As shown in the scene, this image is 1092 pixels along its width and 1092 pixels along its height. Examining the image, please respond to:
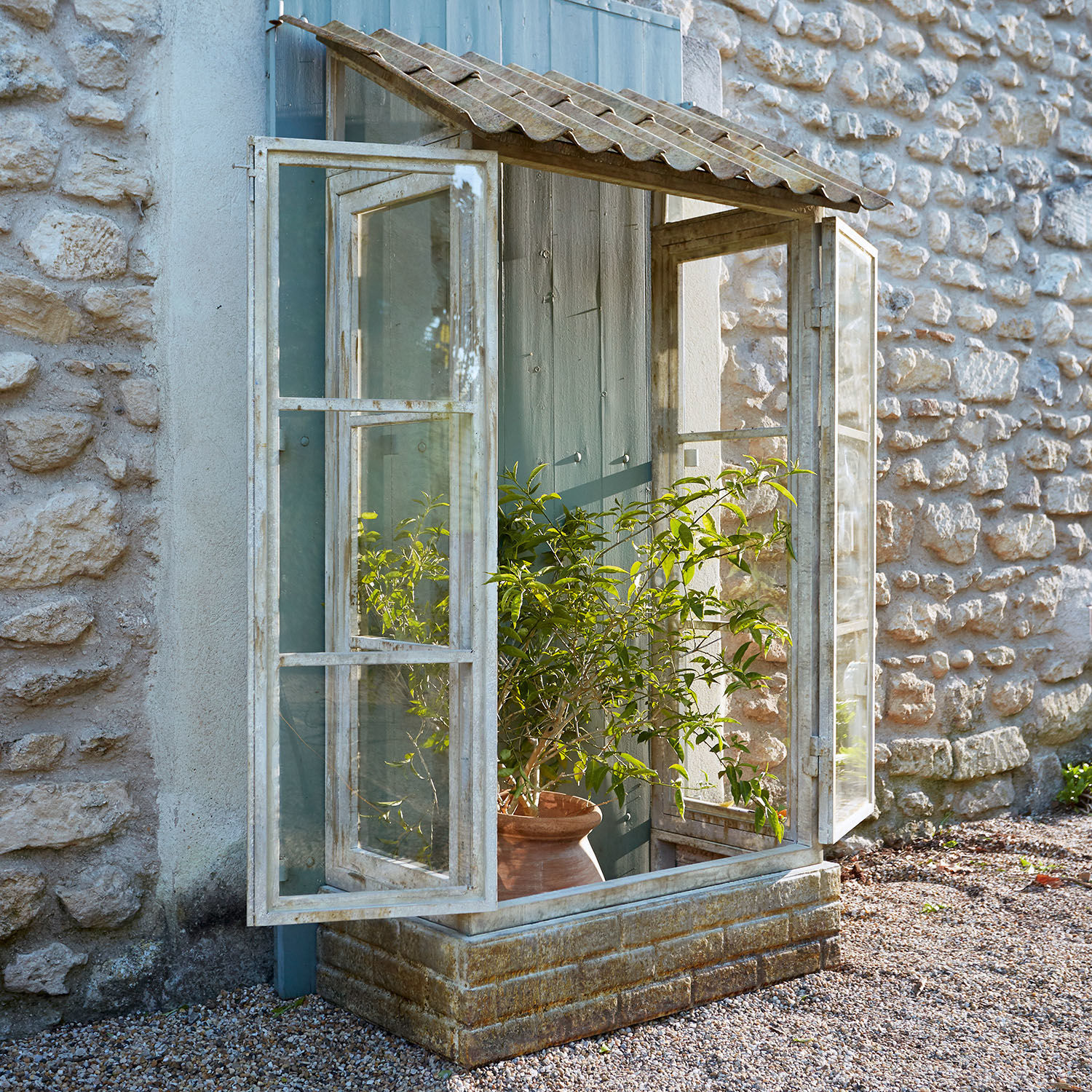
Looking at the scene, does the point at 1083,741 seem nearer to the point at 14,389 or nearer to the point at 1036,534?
the point at 1036,534

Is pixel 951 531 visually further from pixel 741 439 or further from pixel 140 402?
pixel 140 402

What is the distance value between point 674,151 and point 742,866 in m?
1.95

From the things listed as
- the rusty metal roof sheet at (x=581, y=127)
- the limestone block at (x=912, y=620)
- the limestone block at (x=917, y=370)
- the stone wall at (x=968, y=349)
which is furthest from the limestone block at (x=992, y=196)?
the rusty metal roof sheet at (x=581, y=127)

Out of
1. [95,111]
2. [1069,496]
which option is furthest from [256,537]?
[1069,496]

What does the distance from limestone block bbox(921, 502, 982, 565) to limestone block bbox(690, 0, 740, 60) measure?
196cm

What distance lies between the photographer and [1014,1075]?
9.50 feet

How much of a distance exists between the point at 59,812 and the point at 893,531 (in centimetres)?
326

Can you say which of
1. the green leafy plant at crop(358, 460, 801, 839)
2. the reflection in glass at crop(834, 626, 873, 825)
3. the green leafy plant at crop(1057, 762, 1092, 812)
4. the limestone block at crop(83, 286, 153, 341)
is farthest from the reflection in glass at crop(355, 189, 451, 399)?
the green leafy plant at crop(1057, 762, 1092, 812)

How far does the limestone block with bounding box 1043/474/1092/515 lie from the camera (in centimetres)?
534

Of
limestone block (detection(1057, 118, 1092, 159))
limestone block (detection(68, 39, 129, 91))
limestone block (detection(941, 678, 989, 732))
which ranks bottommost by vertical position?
limestone block (detection(941, 678, 989, 732))

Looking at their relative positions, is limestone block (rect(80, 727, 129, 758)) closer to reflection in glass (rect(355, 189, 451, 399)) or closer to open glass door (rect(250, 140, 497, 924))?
open glass door (rect(250, 140, 497, 924))

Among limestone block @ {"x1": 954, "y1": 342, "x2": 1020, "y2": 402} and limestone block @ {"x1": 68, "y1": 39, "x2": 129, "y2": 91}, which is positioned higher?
limestone block @ {"x1": 68, "y1": 39, "x2": 129, "y2": 91}

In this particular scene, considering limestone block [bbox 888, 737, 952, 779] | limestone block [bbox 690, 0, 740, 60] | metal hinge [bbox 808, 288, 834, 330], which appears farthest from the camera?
limestone block [bbox 888, 737, 952, 779]

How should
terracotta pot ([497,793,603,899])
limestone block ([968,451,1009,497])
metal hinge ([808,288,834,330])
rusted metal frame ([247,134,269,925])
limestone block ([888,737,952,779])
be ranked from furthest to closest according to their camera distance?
limestone block ([968,451,1009,497]) → limestone block ([888,737,952,779]) → metal hinge ([808,288,834,330]) → terracotta pot ([497,793,603,899]) → rusted metal frame ([247,134,269,925])
